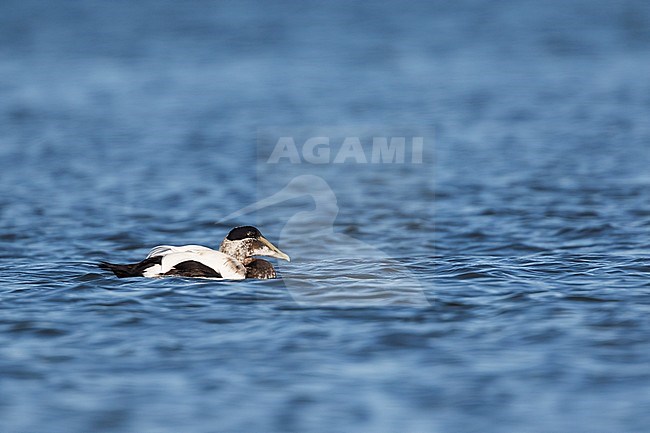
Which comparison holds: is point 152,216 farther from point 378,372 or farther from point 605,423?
point 605,423

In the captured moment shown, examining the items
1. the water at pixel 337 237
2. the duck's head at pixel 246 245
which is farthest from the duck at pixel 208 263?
the water at pixel 337 237

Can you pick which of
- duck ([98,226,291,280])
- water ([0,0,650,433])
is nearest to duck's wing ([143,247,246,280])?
duck ([98,226,291,280])

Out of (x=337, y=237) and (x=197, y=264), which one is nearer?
(x=197, y=264)

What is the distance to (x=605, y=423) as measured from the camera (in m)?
5.84

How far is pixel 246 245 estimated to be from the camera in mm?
9469

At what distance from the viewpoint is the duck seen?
29.3 feet

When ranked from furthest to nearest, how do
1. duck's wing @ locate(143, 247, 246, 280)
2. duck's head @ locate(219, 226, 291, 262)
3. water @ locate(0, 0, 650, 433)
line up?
1. duck's head @ locate(219, 226, 291, 262)
2. duck's wing @ locate(143, 247, 246, 280)
3. water @ locate(0, 0, 650, 433)

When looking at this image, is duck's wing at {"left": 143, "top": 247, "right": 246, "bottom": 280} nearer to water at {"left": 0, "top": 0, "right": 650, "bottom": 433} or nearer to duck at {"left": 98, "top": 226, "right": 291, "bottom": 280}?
duck at {"left": 98, "top": 226, "right": 291, "bottom": 280}

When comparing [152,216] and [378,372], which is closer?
[378,372]

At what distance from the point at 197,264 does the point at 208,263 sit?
98 millimetres

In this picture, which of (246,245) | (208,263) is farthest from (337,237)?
(208,263)

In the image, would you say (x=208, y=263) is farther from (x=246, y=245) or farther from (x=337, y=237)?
(x=337, y=237)

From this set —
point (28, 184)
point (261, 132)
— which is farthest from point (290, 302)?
point (261, 132)

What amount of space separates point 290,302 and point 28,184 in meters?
7.35
